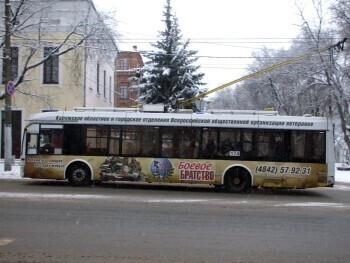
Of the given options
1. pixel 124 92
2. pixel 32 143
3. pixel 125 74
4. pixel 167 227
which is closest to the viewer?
pixel 167 227

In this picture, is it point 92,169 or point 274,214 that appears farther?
point 92,169

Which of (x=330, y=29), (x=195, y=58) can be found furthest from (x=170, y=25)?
(x=330, y=29)

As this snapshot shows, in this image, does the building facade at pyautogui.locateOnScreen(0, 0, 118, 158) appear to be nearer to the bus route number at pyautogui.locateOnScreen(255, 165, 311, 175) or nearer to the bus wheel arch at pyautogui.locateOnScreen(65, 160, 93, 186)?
the bus wheel arch at pyautogui.locateOnScreen(65, 160, 93, 186)

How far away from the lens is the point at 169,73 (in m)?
34.2

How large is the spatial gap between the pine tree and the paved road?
65.9 ft

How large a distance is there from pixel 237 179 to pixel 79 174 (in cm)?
552

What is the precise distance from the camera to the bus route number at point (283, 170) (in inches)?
615

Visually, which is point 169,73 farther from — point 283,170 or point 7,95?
point 283,170

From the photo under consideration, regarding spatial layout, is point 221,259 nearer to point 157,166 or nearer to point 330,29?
point 157,166

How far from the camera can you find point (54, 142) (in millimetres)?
16594

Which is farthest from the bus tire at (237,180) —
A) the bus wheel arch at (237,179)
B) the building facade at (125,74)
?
the building facade at (125,74)

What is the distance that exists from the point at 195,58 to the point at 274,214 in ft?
83.7

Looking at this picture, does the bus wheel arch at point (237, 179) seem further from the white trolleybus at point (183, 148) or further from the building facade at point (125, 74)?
the building facade at point (125, 74)

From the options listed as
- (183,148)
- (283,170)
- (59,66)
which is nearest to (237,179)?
(283,170)
